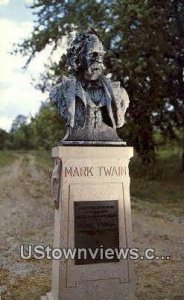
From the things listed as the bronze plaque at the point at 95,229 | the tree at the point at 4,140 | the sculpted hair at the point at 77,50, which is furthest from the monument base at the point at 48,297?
the tree at the point at 4,140

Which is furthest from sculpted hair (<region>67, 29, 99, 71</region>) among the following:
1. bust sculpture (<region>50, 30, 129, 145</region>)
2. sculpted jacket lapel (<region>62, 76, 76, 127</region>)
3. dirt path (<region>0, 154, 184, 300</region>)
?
dirt path (<region>0, 154, 184, 300</region>)

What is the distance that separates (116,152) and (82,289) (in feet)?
5.93

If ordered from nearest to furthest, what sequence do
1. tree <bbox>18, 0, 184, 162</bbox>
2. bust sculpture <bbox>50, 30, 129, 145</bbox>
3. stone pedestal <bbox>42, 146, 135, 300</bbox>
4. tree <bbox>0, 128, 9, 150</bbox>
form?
stone pedestal <bbox>42, 146, 135, 300</bbox> < bust sculpture <bbox>50, 30, 129, 145</bbox> < tree <bbox>18, 0, 184, 162</bbox> < tree <bbox>0, 128, 9, 150</bbox>

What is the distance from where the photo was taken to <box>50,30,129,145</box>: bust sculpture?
6039mm

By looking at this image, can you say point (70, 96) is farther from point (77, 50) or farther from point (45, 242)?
point (45, 242)

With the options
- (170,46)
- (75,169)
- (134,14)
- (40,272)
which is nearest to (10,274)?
(40,272)

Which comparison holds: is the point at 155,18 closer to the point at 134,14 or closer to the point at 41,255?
the point at 134,14

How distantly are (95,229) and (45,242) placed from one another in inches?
186

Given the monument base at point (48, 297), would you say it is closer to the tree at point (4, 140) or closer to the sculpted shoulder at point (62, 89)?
the sculpted shoulder at point (62, 89)

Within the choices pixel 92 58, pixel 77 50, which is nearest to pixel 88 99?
pixel 92 58

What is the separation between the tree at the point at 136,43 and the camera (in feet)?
53.5

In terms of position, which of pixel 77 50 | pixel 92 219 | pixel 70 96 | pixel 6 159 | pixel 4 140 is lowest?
pixel 92 219

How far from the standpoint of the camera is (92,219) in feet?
19.6

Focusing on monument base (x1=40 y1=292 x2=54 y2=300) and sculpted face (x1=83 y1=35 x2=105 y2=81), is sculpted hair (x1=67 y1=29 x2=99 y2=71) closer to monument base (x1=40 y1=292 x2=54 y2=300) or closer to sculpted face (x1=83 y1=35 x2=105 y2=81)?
sculpted face (x1=83 y1=35 x2=105 y2=81)
